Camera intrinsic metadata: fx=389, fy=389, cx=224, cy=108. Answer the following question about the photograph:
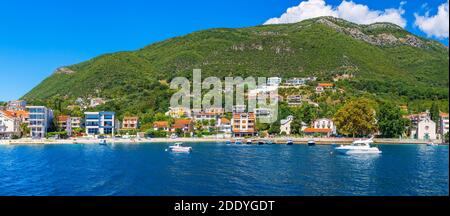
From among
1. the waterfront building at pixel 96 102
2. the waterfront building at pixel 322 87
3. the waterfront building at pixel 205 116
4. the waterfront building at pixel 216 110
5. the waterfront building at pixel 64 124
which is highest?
the waterfront building at pixel 322 87

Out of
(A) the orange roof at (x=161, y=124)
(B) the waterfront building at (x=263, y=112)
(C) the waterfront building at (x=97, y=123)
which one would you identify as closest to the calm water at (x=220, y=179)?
(A) the orange roof at (x=161, y=124)

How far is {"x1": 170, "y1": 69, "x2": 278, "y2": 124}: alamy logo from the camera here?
32.2 metres

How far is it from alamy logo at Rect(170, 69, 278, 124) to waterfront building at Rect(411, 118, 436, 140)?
9.66 metres

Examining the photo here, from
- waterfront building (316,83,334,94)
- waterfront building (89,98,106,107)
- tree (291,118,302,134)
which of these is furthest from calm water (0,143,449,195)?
waterfront building (89,98,106,107)

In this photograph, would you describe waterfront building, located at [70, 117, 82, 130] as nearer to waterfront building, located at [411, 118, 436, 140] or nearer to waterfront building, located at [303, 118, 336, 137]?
waterfront building, located at [303, 118, 336, 137]

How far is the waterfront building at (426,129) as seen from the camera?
24641mm

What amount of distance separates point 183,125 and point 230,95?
8.60m

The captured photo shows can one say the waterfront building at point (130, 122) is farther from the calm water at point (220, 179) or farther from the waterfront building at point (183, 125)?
the calm water at point (220, 179)

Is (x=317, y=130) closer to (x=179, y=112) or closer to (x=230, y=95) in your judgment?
(x=230, y=95)

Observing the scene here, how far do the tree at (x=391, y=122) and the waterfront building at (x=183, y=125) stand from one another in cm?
1330

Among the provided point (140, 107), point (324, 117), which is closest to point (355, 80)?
point (324, 117)

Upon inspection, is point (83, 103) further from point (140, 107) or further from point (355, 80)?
point (355, 80)
